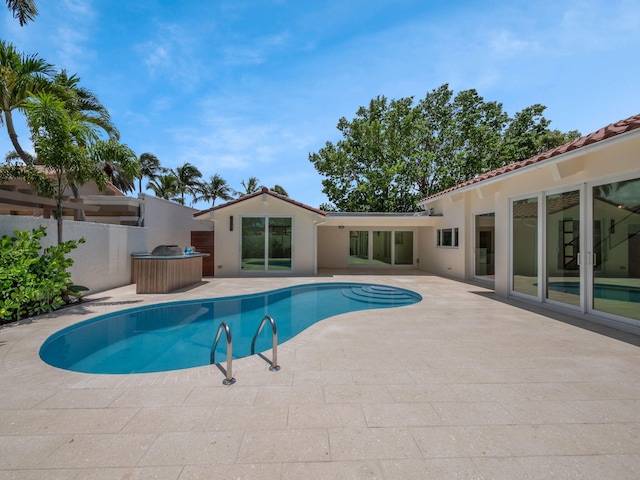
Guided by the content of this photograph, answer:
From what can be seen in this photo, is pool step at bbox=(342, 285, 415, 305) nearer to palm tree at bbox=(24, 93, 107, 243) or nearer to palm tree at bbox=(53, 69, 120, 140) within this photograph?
palm tree at bbox=(24, 93, 107, 243)

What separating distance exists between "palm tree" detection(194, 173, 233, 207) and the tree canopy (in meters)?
25.7

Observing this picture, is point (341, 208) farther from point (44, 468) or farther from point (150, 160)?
point (150, 160)

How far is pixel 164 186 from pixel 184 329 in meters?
37.1

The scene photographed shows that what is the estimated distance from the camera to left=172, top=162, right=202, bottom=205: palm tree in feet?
148

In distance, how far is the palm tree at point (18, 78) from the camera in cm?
974

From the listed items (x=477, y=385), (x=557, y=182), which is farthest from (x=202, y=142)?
(x=477, y=385)

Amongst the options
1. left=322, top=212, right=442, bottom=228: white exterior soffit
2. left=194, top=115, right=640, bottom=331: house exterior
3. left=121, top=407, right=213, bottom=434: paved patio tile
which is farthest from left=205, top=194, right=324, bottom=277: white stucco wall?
left=121, top=407, right=213, bottom=434: paved patio tile

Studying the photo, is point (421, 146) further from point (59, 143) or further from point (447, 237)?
point (59, 143)

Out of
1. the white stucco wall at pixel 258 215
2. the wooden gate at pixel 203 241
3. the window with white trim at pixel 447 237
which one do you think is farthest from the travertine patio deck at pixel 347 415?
the wooden gate at pixel 203 241

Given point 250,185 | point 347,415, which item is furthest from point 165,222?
point 250,185

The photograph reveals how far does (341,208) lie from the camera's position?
1128 inches

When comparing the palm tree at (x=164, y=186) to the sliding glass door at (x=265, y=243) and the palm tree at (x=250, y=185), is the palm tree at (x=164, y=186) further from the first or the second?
the sliding glass door at (x=265, y=243)

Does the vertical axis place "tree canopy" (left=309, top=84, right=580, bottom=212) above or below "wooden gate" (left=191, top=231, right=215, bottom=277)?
above

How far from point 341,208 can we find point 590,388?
998 inches
